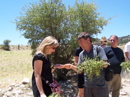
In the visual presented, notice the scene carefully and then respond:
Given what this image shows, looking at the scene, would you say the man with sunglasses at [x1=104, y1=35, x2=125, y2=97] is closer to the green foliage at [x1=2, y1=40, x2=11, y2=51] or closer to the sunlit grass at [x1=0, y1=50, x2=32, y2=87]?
the sunlit grass at [x1=0, y1=50, x2=32, y2=87]

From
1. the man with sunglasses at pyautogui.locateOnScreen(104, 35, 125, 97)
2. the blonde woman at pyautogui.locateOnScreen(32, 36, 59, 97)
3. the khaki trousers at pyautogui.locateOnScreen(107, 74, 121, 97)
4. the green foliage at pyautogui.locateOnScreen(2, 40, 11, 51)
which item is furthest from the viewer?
the green foliage at pyautogui.locateOnScreen(2, 40, 11, 51)

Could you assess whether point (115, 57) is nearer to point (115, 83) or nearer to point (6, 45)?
point (115, 83)

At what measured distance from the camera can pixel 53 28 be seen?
737cm

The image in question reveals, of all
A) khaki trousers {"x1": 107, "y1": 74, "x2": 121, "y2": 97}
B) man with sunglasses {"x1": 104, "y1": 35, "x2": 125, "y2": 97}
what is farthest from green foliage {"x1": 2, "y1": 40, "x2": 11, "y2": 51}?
man with sunglasses {"x1": 104, "y1": 35, "x2": 125, "y2": 97}

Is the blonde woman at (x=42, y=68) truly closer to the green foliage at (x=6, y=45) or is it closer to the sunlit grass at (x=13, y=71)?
the sunlit grass at (x=13, y=71)

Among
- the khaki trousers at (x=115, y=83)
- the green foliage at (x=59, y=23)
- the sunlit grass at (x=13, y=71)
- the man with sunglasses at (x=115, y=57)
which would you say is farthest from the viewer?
the sunlit grass at (x=13, y=71)

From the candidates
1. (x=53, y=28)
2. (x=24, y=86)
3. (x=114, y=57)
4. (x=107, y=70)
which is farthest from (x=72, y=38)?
(x=107, y=70)

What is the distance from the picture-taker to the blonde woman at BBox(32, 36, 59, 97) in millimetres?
2145

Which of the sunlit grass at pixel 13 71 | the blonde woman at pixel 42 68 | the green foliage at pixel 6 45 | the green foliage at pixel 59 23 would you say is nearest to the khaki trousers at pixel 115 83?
the blonde woman at pixel 42 68

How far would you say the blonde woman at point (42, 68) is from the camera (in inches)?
84.4

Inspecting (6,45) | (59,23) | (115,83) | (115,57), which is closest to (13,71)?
(59,23)

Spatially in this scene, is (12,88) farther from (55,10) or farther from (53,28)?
(55,10)

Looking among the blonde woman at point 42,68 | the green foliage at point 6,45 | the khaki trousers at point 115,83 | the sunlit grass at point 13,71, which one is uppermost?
the green foliage at point 6,45

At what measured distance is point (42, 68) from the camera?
2.25 metres
